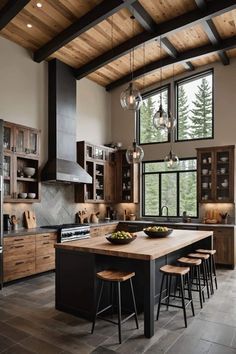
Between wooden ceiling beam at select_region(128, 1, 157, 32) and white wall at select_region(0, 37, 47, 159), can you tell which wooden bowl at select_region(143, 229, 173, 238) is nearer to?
white wall at select_region(0, 37, 47, 159)

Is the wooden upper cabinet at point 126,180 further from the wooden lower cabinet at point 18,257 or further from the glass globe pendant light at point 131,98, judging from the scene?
the glass globe pendant light at point 131,98

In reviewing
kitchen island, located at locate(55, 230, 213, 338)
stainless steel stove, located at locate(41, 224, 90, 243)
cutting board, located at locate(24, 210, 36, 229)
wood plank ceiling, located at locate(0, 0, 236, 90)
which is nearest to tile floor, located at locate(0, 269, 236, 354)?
kitchen island, located at locate(55, 230, 213, 338)

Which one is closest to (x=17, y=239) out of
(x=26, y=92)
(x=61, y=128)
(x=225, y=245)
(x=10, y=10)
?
(x=61, y=128)

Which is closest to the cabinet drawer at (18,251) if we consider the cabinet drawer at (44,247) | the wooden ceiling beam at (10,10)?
the cabinet drawer at (44,247)

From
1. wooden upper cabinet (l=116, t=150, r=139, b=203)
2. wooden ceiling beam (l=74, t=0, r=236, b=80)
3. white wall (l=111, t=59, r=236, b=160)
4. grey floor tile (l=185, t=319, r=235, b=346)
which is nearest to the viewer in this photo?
grey floor tile (l=185, t=319, r=235, b=346)

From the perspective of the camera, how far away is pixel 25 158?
20.2ft

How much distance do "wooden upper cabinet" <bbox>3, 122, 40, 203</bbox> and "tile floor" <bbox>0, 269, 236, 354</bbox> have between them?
2102 mm

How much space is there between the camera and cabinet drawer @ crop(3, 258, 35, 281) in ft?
16.9

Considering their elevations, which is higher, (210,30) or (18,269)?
(210,30)

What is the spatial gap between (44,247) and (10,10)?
13.7 feet

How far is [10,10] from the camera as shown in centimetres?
496

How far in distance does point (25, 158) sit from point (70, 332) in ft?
12.2

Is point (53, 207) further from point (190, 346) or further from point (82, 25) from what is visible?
point (190, 346)

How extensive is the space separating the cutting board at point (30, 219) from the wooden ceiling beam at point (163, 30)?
11.4ft
